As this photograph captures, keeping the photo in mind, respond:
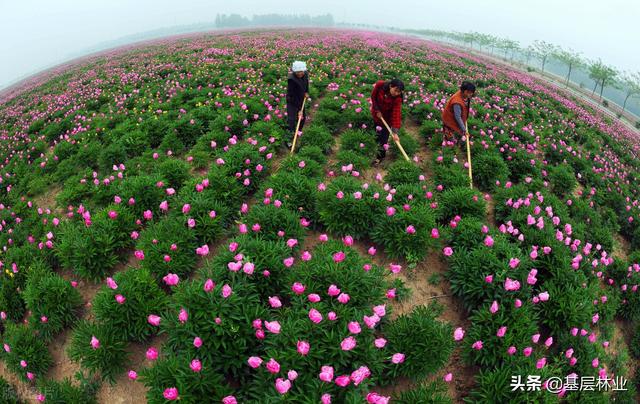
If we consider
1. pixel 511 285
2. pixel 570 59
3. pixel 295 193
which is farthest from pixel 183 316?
Answer: pixel 570 59

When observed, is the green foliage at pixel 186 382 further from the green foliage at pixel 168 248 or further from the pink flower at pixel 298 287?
the green foliage at pixel 168 248

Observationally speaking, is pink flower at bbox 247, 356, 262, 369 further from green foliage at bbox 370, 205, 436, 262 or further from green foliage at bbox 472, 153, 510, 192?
green foliage at bbox 472, 153, 510, 192

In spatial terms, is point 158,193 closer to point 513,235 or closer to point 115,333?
point 115,333

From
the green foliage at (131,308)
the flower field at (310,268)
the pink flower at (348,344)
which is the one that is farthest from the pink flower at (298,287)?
the green foliage at (131,308)

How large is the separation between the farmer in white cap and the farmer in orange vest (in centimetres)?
364

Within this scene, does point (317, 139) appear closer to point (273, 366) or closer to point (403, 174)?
point (403, 174)

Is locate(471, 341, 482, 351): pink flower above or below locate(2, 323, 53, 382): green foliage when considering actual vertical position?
below

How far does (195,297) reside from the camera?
135 inches

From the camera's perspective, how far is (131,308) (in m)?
3.86

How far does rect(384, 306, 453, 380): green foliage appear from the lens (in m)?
3.47

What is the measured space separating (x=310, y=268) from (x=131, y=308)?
237 centimetres

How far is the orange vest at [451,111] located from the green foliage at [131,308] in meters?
7.31

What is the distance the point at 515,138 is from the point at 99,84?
1738 cm

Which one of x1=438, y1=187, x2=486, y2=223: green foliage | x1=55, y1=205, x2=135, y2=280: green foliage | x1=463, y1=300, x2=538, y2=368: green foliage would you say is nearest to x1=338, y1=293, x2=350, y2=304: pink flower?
x1=463, y1=300, x2=538, y2=368: green foliage
